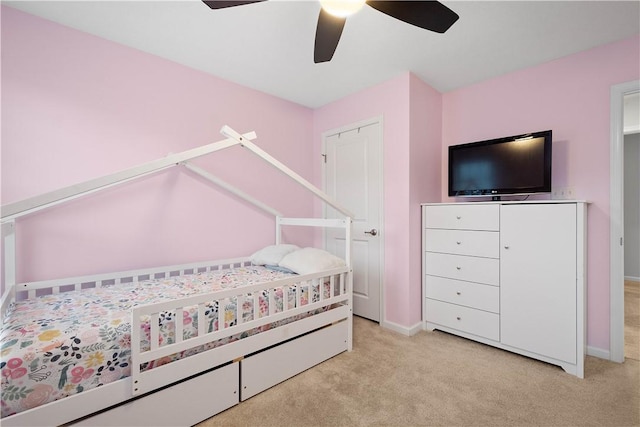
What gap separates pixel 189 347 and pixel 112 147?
1650 mm

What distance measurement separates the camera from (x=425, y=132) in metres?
2.87

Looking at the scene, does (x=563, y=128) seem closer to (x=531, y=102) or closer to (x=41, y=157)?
(x=531, y=102)

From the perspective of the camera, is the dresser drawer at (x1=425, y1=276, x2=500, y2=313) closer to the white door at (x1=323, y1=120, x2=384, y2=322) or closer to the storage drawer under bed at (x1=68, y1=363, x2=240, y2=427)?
the white door at (x1=323, y1=120, x2=384, y2=322)

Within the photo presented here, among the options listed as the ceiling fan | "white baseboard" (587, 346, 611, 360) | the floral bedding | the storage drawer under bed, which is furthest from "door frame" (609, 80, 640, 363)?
the storage drawer under bed

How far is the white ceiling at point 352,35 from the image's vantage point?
1831 millimetres

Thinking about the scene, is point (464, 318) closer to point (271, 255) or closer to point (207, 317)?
point (271, 255)

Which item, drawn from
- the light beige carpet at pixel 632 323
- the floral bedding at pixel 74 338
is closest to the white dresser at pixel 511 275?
the light beige carpet at pixel 632 323

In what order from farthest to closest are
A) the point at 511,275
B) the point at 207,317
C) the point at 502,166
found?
1. the point at 502,166
2. the point at 511,275
3. the point at 207,317

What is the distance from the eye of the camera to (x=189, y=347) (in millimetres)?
1497

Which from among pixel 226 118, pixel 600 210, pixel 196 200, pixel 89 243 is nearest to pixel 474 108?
pixel 600 210

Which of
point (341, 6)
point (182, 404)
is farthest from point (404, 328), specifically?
point (341, 6)

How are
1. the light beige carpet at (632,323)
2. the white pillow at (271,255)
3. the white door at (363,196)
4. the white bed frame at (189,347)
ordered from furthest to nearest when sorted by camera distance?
the white door at (363,196) < the white pillow at (271,255) < the light beige carpet at (632,323) < the white bed frame at (189,347)

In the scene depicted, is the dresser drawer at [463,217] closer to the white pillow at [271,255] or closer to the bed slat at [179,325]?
the white pillow at [271,255]

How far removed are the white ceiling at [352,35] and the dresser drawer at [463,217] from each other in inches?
48.9
